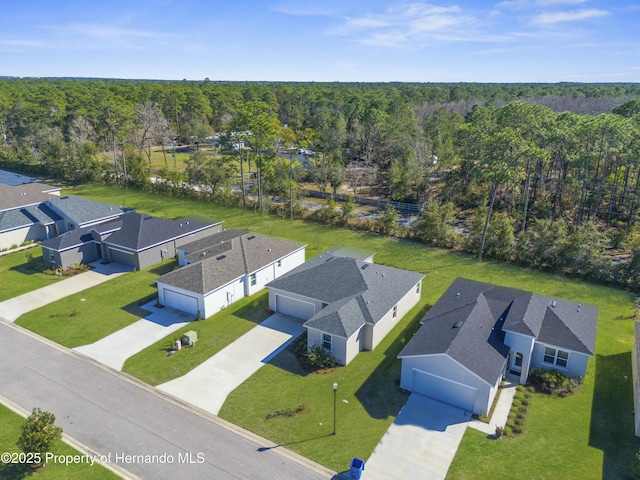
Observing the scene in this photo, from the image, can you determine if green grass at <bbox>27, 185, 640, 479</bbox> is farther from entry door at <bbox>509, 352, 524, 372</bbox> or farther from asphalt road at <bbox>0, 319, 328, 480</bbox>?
entry door at <bbox>509, 352, 524, 372</bbox>

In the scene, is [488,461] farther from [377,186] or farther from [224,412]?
[377,186]

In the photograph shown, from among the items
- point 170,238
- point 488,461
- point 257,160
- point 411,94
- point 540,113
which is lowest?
point 488,461

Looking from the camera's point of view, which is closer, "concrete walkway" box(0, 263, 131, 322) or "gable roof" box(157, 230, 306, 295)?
"gable roof" box(157, 230, 306, 295)

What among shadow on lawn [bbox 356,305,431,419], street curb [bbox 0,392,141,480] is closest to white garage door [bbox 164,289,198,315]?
street curb [bbox 0,392,141,480]

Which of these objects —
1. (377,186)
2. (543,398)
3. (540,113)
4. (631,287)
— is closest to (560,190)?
(540,113)

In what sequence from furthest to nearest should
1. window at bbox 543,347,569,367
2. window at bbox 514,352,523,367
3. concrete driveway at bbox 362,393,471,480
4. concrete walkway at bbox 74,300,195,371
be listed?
concrete walkway at bbox 74,300,195,371, window at bbox 514,352,523,367, window at bbox 543,347,569,367, concrete driveway at bbox 362,393,471,480

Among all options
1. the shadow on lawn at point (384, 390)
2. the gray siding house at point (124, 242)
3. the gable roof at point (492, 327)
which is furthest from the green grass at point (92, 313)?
the gable roof at point (492, 327)

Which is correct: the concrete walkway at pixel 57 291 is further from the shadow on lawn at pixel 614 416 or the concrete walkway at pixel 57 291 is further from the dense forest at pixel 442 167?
the shadow on lawn at pixel 614 416
